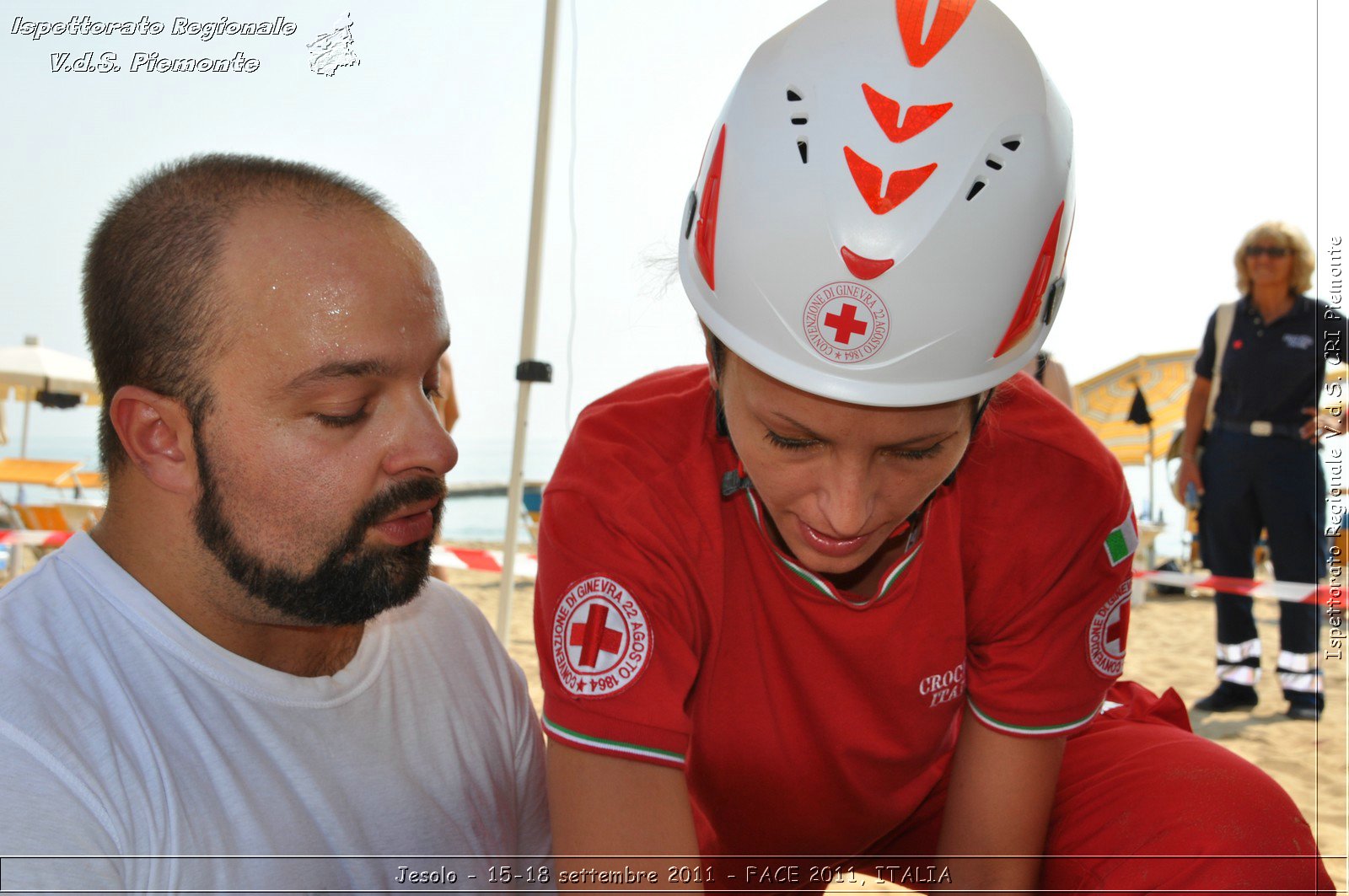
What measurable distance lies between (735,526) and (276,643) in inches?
30.9

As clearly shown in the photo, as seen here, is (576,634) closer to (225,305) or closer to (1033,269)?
(225,305)

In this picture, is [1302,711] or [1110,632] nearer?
[1110,632]

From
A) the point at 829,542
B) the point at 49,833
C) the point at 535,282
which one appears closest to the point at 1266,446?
the point at 535,282

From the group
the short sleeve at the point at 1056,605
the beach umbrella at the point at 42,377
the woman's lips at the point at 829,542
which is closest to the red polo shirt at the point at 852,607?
the short sleeve at the point at 1056,605

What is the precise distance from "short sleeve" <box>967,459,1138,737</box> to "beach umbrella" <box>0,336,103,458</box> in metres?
12.1

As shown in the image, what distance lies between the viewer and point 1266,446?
5867 millimetres

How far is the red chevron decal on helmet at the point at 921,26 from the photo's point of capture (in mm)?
1667

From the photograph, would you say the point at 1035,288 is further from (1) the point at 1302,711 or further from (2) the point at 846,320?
(1) the point at 1302,711

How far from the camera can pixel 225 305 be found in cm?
155

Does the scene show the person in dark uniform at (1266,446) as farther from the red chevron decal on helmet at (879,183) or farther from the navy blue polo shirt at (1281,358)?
the red chevron decal on helmet at (879,183)

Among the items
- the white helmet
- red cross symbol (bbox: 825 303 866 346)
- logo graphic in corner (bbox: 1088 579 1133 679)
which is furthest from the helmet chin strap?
logo graphic in corner (bbox: 1088 579 1133 679)

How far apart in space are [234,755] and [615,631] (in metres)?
0.57

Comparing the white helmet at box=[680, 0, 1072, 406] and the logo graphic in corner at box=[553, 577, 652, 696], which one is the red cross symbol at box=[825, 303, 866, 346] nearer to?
the white helmet at box=[680, 0, 1072, 406]

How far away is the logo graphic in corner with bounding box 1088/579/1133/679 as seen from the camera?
1.92 m
